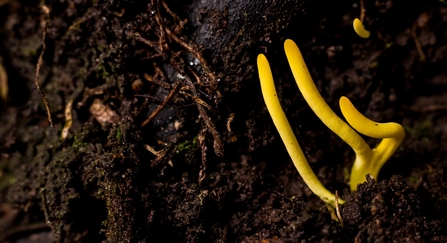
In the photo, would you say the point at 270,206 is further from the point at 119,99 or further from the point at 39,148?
the point at 39,148

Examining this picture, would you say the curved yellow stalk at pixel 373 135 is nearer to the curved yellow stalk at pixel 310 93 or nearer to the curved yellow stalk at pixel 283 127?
the curved yellow stalk at pixel 310 93

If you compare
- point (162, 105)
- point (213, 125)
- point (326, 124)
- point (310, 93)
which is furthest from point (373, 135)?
point (162, 105)

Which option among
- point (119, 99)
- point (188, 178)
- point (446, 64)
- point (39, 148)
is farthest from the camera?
point (446, 64)

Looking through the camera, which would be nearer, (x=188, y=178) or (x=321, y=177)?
(x=188, y=178)

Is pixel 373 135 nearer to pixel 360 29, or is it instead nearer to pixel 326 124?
pixel 326 124

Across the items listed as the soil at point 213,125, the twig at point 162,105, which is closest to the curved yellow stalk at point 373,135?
the soil at point 213,125

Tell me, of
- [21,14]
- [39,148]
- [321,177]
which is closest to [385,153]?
[321,177]
